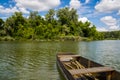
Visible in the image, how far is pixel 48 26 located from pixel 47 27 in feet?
2.54

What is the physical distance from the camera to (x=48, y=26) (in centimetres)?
9219

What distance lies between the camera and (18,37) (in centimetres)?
8794

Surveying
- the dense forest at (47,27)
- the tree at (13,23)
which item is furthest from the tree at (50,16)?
the tree at (13,23)

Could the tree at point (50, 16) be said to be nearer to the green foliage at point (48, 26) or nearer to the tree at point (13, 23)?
the green foliage at point (48, 26)

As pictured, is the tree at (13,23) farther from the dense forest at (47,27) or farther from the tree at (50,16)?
the tree at (50,16)

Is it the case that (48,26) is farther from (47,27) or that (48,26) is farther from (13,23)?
(13,23)

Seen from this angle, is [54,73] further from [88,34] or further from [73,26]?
[88,34]

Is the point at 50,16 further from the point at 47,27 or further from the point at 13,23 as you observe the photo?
the point at 13,23

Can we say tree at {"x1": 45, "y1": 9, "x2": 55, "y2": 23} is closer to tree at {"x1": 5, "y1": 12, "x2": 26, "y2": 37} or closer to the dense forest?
the dense forest

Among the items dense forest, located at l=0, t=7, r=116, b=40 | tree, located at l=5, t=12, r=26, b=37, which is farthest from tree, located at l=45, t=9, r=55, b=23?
tree, located at l=5, t=12, r=26, b=37

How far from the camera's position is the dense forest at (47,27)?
87750mm

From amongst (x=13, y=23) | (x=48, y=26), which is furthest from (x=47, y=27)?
(x=13, y=23)

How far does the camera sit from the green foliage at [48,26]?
87938 mm

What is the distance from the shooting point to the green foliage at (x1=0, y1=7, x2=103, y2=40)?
87938mm
